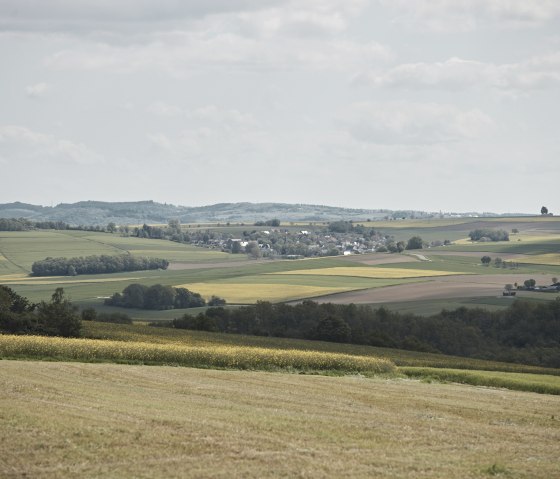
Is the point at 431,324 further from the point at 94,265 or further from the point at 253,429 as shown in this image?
the point at 94,265

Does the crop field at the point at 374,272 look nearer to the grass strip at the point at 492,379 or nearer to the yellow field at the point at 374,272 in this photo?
the yellow field at the point at 374,272

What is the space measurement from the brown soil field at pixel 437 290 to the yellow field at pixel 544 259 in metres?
17.7

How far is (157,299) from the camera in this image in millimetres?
125312

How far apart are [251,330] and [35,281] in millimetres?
63325

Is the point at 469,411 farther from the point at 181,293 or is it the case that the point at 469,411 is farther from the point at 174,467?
the point at 181,293

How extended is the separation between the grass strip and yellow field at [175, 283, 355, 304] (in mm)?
66762

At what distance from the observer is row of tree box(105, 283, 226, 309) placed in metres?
125

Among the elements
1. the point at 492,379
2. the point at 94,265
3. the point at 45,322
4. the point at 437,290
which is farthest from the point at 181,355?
the point at 94,265

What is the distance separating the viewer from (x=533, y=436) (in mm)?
29594

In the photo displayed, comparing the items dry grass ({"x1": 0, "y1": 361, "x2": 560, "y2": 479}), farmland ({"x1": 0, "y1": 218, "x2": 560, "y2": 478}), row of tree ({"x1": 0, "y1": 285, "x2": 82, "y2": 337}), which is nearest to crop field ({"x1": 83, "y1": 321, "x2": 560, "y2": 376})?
farmland ({"x1": 0, "y1": 218, "x2": 560, "y2": 478})

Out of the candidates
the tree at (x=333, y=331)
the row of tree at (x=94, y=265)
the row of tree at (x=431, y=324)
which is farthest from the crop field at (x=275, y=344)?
the row of tree at (x=94, y=265)

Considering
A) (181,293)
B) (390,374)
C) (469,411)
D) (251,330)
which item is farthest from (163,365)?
(181,293)

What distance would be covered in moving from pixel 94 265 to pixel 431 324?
82913 millimetres

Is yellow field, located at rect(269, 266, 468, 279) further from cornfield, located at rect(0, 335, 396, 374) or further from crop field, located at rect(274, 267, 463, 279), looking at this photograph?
cornfield, located at rect(0, 335, 396, 374)
